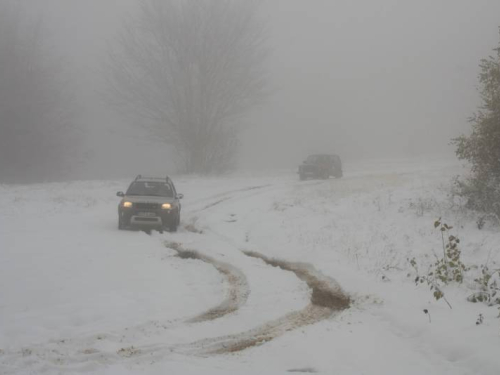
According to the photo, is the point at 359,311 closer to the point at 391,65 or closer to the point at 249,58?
the point at 249,58

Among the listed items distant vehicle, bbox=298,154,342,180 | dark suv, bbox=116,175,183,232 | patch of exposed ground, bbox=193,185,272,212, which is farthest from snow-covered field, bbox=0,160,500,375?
distant vehicle, bbox=298,154,342,180

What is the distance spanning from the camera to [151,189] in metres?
15.8

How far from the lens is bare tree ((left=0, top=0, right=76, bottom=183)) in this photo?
3288cm

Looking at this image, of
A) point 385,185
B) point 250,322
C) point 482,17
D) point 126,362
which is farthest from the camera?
point 482,17

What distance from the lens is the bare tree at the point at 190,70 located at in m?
33.7

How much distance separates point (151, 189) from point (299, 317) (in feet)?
32.6

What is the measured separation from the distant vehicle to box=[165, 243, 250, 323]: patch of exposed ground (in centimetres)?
1882

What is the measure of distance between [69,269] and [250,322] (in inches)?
181

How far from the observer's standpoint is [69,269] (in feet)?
30.9

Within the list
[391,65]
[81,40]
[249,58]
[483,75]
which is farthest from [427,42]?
[483,75]

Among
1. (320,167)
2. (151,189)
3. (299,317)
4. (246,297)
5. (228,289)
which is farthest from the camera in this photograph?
(320,167)

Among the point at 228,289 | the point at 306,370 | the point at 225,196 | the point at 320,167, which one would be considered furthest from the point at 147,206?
the point at 320,167

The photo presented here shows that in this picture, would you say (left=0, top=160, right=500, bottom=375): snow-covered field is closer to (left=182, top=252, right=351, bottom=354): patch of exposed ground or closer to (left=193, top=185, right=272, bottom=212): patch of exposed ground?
(left=182, top=252, right=351, bottom=354): patch of exposed ground

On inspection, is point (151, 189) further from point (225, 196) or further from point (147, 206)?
point (225, 196)
